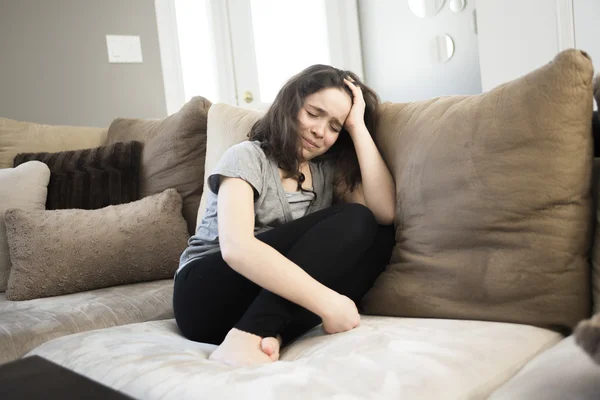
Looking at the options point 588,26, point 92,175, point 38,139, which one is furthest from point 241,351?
point 588,26

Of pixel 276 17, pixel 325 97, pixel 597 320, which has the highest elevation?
pixel 276 17

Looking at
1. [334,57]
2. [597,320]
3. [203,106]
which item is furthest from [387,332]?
[334,57]

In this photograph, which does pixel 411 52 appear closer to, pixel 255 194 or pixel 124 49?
pixel 124 49

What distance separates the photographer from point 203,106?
1.90 m

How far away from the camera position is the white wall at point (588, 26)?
8.06 feet

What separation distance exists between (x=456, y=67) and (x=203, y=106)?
215cm

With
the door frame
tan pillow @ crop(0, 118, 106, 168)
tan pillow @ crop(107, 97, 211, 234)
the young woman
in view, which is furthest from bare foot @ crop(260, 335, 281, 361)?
the door frame

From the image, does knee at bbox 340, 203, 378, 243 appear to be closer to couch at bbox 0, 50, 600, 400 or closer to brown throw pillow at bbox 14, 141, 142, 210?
couch at bbox 0, 50, 600, 400

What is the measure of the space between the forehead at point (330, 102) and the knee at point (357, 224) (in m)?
0.23

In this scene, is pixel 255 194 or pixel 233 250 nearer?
pixel 233 250

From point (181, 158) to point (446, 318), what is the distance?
1065mm

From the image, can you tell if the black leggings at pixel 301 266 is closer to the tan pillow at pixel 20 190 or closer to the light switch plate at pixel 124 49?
the tan pillow at pixel 20 190

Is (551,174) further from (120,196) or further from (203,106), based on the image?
(120,196)

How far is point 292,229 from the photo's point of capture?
1208mm
